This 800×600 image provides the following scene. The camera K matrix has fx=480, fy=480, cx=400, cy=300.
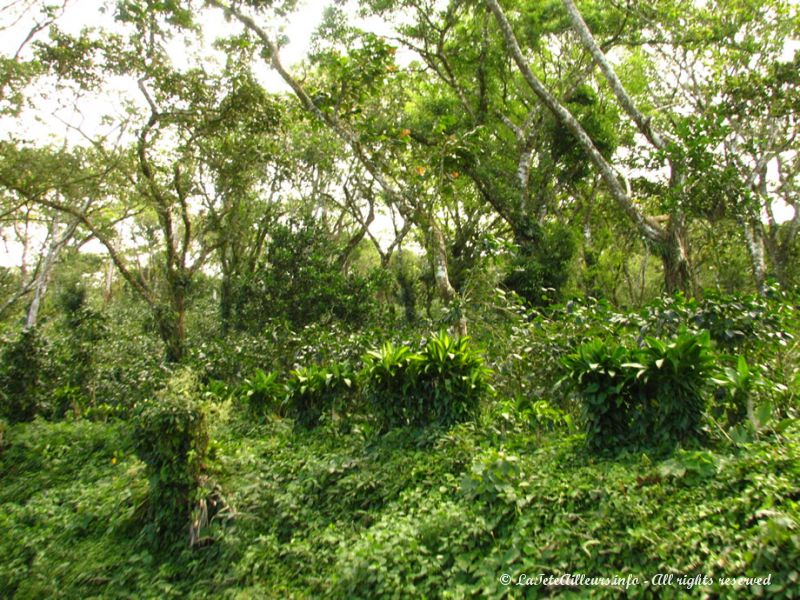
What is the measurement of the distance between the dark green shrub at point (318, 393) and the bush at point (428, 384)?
769 mm

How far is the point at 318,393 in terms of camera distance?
21.0ft

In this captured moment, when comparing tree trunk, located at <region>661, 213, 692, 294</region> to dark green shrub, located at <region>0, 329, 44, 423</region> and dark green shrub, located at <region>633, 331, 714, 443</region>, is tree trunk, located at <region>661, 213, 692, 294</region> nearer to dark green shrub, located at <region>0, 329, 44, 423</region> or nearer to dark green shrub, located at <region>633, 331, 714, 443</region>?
dark green shrub, located at <region>633, 331, 714, 443</region>

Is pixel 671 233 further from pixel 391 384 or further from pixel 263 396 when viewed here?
pixel 263 396

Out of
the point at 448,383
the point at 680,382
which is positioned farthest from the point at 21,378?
the point at 680,382

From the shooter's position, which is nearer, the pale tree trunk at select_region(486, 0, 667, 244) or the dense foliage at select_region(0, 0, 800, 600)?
the dense foliage at select_region(0, 0, 800, 600)

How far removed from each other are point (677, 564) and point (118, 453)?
6.85 meters

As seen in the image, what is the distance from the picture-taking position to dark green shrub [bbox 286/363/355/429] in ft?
20.6

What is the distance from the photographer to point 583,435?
13.6ft

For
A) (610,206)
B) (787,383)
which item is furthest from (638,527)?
(610,206)

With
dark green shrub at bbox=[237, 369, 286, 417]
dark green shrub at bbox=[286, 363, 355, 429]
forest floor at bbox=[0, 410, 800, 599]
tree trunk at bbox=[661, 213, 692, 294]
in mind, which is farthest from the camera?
tree trunk at bbox=[661, 213, 692, 294]

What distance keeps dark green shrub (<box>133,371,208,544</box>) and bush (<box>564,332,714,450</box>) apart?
3.55 meters

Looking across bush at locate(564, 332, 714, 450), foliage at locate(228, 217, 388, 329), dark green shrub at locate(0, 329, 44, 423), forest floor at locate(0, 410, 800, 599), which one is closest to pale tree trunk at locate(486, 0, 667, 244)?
bush at locate(564, 332, 714, 450)

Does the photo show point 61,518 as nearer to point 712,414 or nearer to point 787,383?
point 712,414

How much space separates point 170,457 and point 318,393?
7.29ft
